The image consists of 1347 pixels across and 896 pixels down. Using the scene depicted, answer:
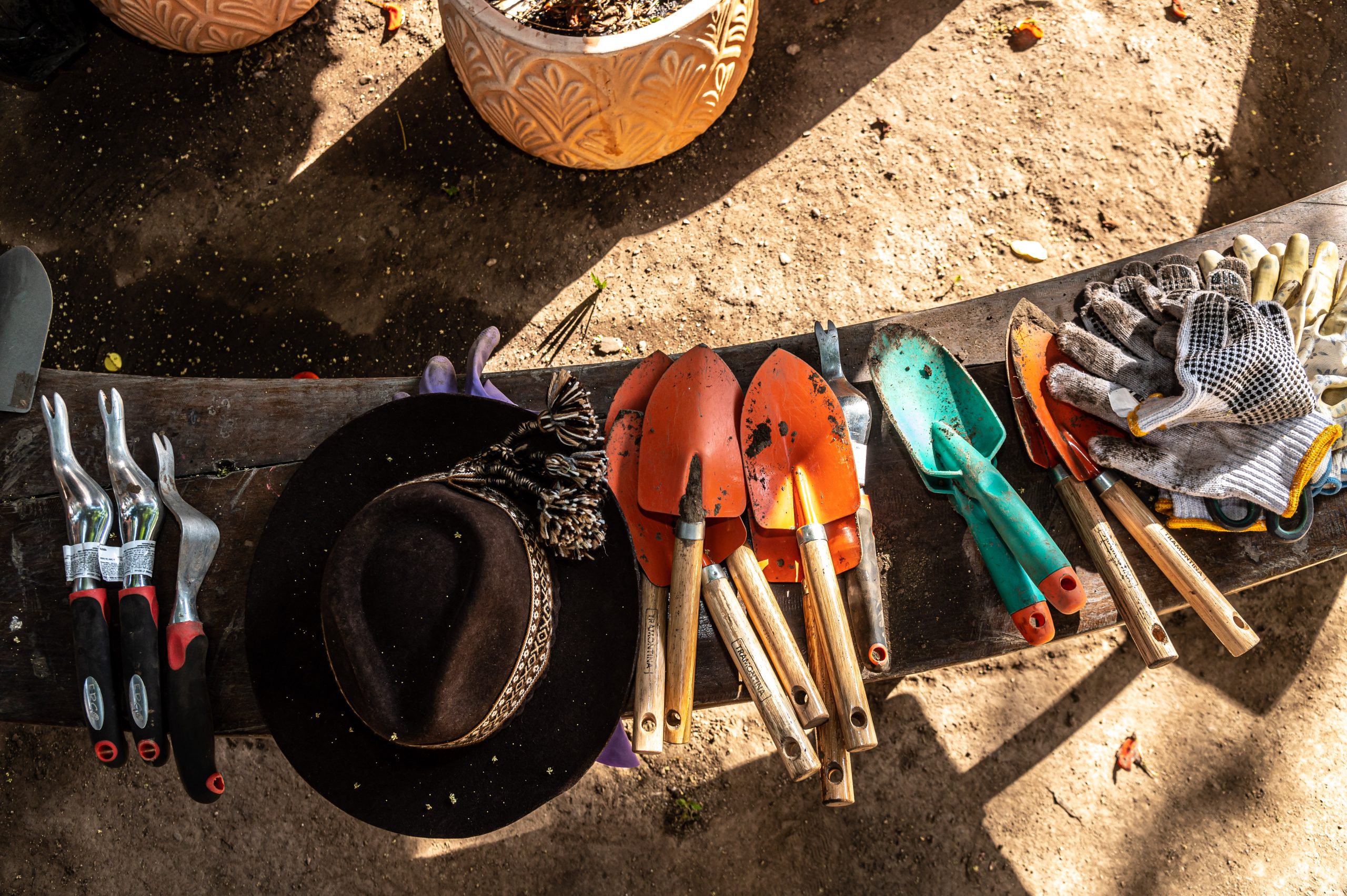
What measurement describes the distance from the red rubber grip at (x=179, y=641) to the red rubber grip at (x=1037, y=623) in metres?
1.69

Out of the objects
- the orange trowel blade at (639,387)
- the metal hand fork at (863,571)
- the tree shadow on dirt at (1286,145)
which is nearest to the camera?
the metal hand fork at (863,571)

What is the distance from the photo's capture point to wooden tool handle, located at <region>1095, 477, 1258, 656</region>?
4.87ft

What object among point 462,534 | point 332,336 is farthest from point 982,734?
point 332,336

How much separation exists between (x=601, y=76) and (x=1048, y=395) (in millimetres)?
1560

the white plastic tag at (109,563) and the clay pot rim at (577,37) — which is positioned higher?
the clay pot rim at (577,37)

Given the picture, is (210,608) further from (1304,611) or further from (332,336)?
(1304,611)

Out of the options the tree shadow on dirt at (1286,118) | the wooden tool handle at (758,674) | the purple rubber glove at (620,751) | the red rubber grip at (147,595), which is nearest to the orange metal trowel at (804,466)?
the wooden tool handle at (758,674)

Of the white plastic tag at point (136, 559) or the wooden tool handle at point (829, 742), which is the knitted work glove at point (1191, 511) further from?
the white plastic tag at point (136, 559)

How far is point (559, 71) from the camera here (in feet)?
7.37

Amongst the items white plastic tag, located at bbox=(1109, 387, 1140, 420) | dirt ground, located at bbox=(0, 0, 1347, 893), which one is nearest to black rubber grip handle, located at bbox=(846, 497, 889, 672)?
white plastic tag, located at bbox=(1109, 387, 1140, 420)

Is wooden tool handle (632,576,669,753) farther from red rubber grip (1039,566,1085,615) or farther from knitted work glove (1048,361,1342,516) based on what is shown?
knitted work glove (1048,361,1342,516)

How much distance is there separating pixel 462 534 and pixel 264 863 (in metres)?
2.10

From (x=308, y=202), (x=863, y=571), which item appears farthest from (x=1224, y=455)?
(x=308, y=202)

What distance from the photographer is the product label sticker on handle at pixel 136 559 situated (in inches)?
61.8
